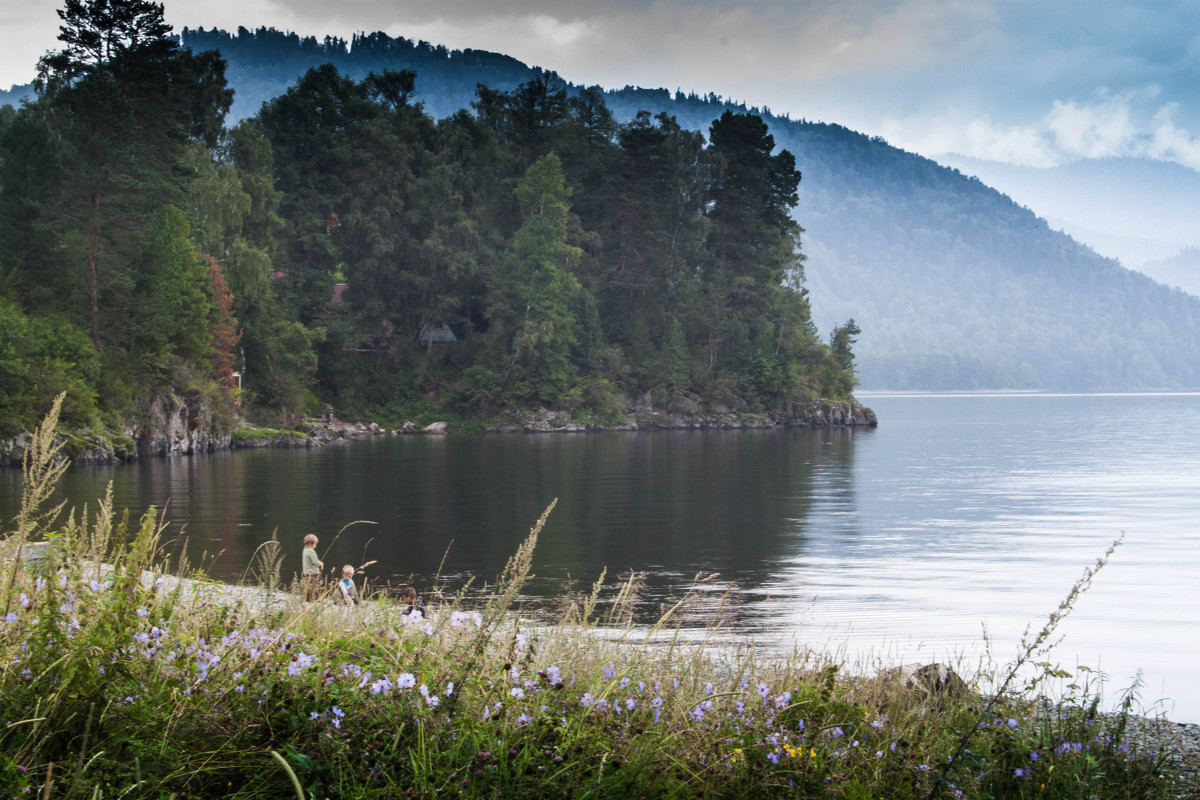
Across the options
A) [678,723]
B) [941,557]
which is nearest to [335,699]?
[678,723]

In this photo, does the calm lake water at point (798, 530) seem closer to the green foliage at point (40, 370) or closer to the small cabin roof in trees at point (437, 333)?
the green foliage at point (40, 370)

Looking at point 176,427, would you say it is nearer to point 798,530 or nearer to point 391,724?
point 798,530

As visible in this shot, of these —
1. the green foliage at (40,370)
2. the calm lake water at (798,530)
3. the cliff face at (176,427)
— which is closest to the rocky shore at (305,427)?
the cliff face at (176,427)

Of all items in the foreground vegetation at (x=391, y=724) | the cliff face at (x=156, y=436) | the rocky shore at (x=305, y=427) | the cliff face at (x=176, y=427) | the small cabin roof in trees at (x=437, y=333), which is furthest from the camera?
the small cabin roof in trees at (x=437, y=333)

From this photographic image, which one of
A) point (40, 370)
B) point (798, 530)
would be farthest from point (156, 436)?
point (798, 530)

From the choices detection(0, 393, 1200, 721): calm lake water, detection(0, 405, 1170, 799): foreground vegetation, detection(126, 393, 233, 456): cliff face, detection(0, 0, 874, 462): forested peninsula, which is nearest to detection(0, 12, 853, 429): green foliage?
detection(0, 0, 874, 462): forested peninsula

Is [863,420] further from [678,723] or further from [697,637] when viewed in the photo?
[678,723]

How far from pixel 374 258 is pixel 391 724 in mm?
73501

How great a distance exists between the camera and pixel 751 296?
88750 millimetres

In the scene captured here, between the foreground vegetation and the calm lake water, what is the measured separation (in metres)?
1.96

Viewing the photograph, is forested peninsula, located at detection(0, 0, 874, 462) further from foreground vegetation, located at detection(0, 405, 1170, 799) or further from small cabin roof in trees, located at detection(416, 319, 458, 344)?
foreground vegetation, located at detection(0, 405, 1170, 799)

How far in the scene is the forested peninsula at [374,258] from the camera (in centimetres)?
5109

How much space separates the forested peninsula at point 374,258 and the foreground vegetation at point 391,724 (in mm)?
42122

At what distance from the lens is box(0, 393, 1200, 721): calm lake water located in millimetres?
16359
